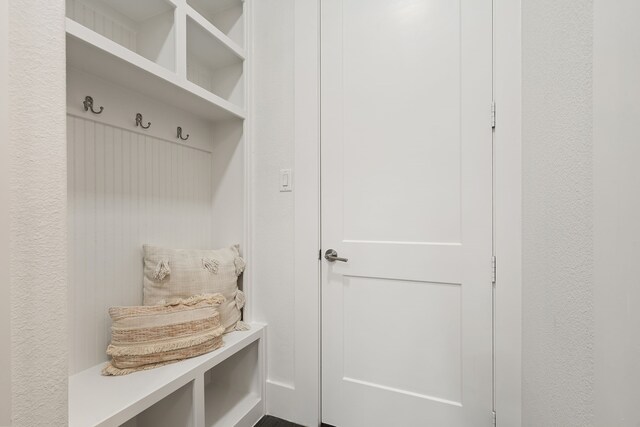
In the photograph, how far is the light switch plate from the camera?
4.85 feet

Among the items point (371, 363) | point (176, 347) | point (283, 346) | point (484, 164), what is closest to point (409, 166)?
point (484, 164)

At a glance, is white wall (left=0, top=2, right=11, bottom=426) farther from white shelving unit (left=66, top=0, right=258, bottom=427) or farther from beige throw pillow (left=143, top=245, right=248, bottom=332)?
beige throw pillow (left=143, top=245, right=248, bottom=332)

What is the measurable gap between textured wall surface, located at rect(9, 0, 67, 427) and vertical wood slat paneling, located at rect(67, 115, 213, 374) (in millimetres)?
409

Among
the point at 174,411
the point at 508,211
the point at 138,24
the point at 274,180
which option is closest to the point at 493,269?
the point at 508,211

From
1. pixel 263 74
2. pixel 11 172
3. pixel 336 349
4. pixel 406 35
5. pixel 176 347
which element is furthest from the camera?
pixel 263 74

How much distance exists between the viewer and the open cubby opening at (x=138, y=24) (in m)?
1.11

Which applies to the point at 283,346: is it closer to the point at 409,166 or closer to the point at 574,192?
the point at 409,166

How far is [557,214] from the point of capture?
2.54 feet

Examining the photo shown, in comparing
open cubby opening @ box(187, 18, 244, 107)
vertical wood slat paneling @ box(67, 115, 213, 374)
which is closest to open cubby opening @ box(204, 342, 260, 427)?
vertical wood slat paneling @ box(67, 115, 213, 374)

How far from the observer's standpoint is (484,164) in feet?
3.77

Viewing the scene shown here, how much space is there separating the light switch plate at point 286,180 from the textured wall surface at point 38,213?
0.90 metres

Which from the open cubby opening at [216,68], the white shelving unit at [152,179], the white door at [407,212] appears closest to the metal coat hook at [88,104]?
the white shelving unit at [152,179]

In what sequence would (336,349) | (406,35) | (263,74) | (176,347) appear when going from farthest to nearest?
(263,74)
(336,349)
(406,35)
(176,347)

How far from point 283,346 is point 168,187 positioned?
1.02 metres
